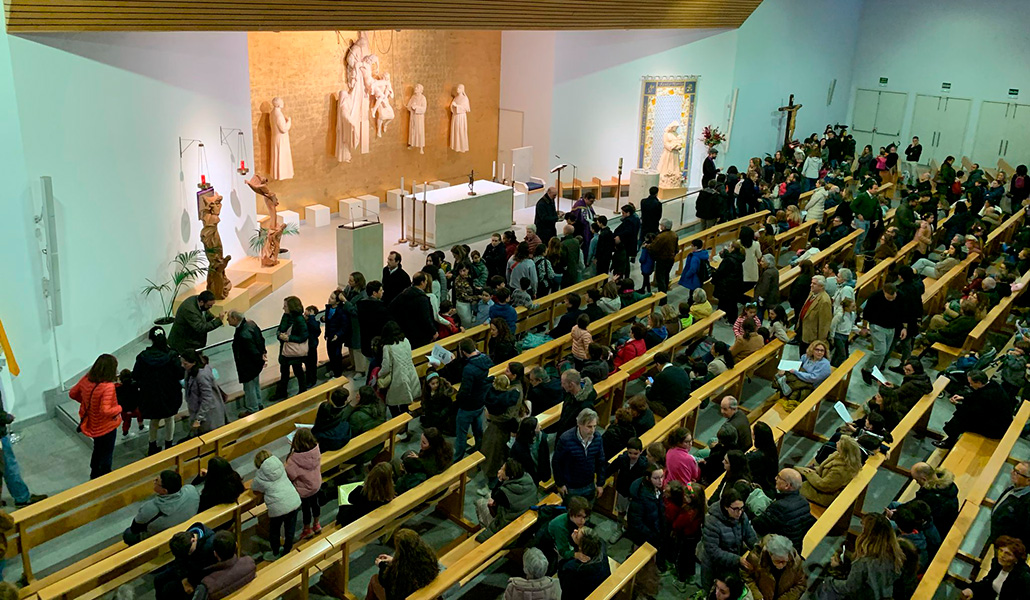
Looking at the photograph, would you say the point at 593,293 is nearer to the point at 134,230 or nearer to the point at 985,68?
the point at 134,230

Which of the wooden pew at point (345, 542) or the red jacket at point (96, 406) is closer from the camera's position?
the wooden pew at point (345, 542)

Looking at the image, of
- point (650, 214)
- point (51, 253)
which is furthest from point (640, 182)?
point (51, 253)

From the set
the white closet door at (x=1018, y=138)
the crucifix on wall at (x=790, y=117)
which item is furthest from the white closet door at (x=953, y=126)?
the crucifix on wall at (x=790, y=117)

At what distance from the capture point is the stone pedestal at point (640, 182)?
17.5 m

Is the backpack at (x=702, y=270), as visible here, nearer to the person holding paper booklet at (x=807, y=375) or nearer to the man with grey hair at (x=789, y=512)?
the person holding paper booklet at (x=807, y=375)

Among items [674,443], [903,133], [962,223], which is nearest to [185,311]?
[674,443]

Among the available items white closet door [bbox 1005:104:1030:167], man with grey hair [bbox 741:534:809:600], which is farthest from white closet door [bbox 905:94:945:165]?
man with grey hair [bbox 741:534:809:600]

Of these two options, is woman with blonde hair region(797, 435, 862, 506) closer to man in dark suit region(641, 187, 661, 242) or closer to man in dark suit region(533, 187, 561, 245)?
man in dark suit region(533, 187, 561, 245)

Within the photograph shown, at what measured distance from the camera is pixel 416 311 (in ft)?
29.6

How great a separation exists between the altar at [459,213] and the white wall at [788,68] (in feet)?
20.7

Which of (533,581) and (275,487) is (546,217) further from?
(533,581)

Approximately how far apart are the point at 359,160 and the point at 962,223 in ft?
34.9

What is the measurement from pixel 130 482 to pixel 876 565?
17.9ft

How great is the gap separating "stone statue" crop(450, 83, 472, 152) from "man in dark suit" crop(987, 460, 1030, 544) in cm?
1299
